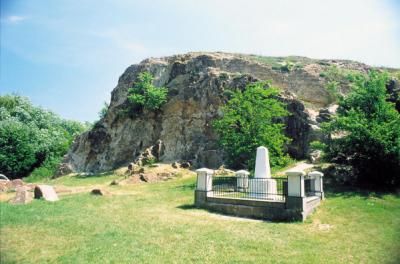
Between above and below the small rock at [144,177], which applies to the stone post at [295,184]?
above

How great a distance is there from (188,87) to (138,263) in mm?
28221

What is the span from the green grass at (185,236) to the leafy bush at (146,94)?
72.0ft

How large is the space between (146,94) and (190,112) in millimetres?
5535

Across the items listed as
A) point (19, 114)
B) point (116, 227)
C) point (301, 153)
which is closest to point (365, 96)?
point (301, 153)

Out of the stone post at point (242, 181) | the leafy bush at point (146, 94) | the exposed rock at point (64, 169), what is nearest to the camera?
the stone post at point (242, 181)

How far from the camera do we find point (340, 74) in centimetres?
3328

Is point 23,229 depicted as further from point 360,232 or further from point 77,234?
point 360,232

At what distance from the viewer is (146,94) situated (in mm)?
34688

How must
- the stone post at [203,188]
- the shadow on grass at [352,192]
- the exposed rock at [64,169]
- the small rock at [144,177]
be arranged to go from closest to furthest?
the stone post at [203,188] → the shadow on grass at [352,192] → the small rock at [144,177] → the exposed rock at [64,169]

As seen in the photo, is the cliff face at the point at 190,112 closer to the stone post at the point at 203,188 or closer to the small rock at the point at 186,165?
the small rock at the point at 186,165

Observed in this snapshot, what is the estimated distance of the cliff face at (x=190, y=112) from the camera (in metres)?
28.8

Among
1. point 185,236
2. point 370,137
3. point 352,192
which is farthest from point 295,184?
point 370,137

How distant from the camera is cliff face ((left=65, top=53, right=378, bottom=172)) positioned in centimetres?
2880

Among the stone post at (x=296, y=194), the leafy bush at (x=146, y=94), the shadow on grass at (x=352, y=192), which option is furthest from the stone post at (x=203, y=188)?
the leafy bush at (x=146, y=94)
